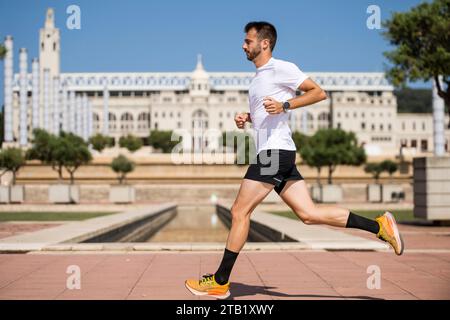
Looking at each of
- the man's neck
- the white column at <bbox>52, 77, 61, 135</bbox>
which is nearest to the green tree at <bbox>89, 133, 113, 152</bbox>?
the white column at <bbox>52, 77, 61, 135</bbox>

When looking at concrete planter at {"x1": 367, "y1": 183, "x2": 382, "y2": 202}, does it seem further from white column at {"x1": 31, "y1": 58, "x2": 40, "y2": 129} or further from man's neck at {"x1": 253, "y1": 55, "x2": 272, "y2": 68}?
white column at {"x1": 31, "y1": 58, "x2": 40, "y2": 129}

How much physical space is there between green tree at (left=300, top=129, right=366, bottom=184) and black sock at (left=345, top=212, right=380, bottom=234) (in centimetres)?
3313

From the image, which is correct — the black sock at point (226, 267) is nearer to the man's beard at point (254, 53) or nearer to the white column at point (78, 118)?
the man's beard at point (254, 53)

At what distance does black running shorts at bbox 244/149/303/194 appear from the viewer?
4926mm

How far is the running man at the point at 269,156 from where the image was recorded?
4938 millimetres

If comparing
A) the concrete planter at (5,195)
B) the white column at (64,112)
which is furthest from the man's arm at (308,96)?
the white column at (64,112)

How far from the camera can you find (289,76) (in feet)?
16.3

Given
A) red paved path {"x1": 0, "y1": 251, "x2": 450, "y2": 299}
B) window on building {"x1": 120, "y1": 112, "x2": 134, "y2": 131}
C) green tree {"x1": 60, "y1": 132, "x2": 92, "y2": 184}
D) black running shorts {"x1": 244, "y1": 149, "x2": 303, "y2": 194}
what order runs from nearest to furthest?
black running shorts {"x1": 244, "y1": 149, "x2": 303, "y2": 194}, red paved path {"x1": 0, "y1": 251, "x2": 450, "y2": 299}, green tree {"x1": 60, "y1": 132, "x2": 92, "y2": 184}, window on building {"x1": 120, "y1": 112, "x2": 134, "y2": 131}

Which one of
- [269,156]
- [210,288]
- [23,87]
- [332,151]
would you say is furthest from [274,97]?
[23,87]

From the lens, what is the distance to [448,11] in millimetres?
16453

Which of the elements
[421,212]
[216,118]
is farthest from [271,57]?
[216,118]

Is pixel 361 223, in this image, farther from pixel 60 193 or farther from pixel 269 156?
pixel 60 193

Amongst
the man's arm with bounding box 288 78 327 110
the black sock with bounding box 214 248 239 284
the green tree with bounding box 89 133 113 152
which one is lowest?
the black sock with bounding box 214 248 239 284

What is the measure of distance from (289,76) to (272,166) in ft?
2.12
